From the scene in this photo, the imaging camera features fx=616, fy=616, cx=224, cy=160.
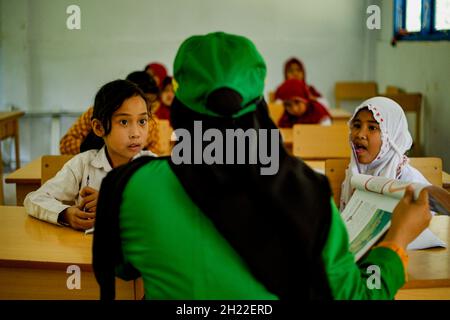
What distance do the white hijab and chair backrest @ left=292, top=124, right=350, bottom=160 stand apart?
3.85 ft

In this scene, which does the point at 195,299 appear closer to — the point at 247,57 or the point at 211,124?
the point at 211,124

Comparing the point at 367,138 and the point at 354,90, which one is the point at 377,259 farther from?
the point at 354,90

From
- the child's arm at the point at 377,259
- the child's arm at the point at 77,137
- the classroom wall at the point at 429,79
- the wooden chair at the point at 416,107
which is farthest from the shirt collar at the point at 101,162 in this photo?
the wooden chair at the point at 416,107

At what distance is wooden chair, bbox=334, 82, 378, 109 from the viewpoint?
22.2 feet

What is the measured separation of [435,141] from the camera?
432cm

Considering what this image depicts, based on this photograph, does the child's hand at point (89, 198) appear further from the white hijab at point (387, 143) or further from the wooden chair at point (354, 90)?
the wooden chair at point (354, 90)

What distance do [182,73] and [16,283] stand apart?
982mm

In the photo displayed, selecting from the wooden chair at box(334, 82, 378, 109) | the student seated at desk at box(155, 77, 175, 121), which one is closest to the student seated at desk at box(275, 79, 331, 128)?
the student seated at desk at box(155, 77, 175, 121)

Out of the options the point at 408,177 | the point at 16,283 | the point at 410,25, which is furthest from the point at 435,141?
the point at 16,283

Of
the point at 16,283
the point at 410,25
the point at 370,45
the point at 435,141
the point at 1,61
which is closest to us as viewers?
the point at 16,283

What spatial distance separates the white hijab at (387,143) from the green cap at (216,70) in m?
1.31

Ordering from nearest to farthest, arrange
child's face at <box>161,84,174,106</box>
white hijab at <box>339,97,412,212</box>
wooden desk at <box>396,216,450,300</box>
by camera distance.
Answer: wooden desk at <box>396,216,450,300</box>, white hijab at <box>339,97,412,212</box>, child's face at <box>161,84,174,106</box>

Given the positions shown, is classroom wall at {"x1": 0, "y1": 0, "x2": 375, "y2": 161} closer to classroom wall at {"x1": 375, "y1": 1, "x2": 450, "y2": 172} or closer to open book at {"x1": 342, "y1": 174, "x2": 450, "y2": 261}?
classroom wall at {"x1": 375, "y1": 1, "x2": 450, "y2": 172}

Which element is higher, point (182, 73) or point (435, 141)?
point (182, 73)
